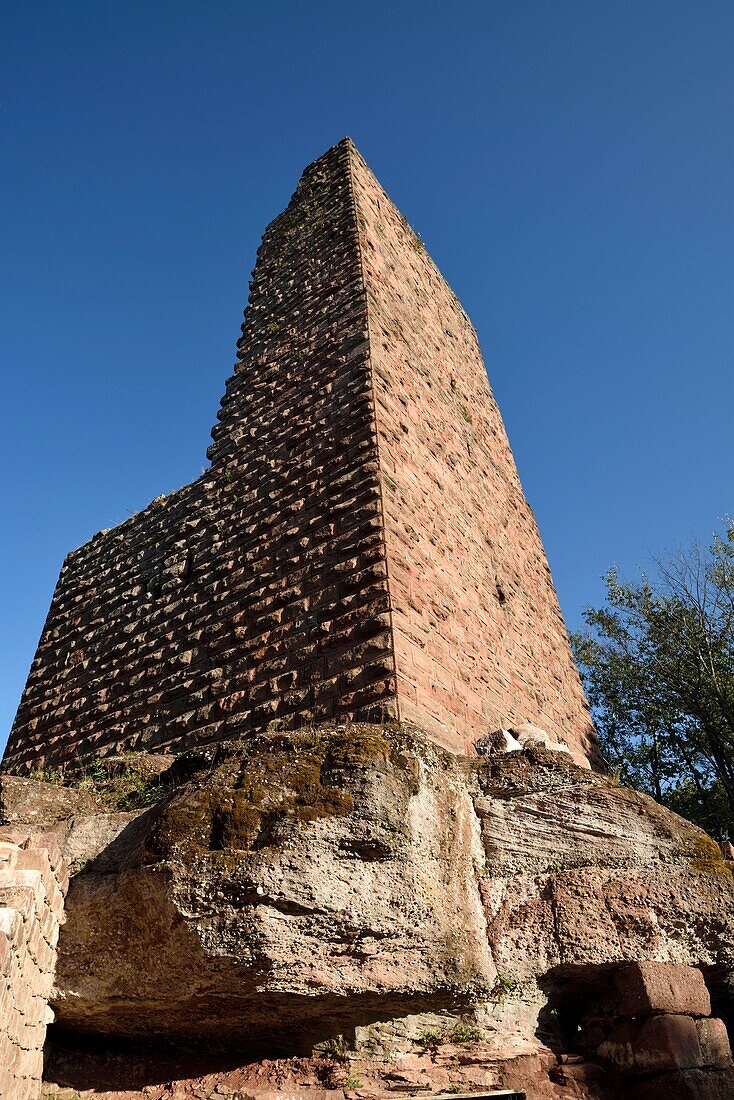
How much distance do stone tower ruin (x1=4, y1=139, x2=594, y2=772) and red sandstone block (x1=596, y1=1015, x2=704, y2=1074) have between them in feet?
5.93

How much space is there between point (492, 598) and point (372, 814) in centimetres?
433

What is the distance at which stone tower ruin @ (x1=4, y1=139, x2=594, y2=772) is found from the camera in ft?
17.7

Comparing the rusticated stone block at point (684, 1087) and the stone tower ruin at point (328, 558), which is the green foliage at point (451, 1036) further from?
the stone tower ruin at point (328, 558)

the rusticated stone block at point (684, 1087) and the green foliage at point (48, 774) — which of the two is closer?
the rusticated stone block at point (684, 1087)

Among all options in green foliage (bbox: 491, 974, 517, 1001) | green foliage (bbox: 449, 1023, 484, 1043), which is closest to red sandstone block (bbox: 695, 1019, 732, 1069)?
green foliage (bbox: 491, 974, 517, 1001)

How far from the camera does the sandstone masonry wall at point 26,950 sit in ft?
9.86

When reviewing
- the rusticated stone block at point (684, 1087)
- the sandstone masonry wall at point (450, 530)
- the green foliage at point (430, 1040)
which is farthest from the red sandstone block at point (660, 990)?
the sandstone masonry wall at point (450, 530)

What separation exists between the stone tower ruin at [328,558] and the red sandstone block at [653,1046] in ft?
5.93

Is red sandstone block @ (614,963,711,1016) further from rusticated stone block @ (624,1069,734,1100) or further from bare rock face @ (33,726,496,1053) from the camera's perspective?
bare rock face @ (33,726,496,1053)

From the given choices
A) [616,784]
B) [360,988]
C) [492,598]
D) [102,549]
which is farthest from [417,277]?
[360,988]

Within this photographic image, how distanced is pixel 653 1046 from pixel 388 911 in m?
1.52

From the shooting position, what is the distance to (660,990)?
383 centimetres

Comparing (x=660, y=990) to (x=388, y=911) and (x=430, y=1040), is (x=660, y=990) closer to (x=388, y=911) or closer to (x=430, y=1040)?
(x=430, y=1040)

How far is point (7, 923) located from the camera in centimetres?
293
